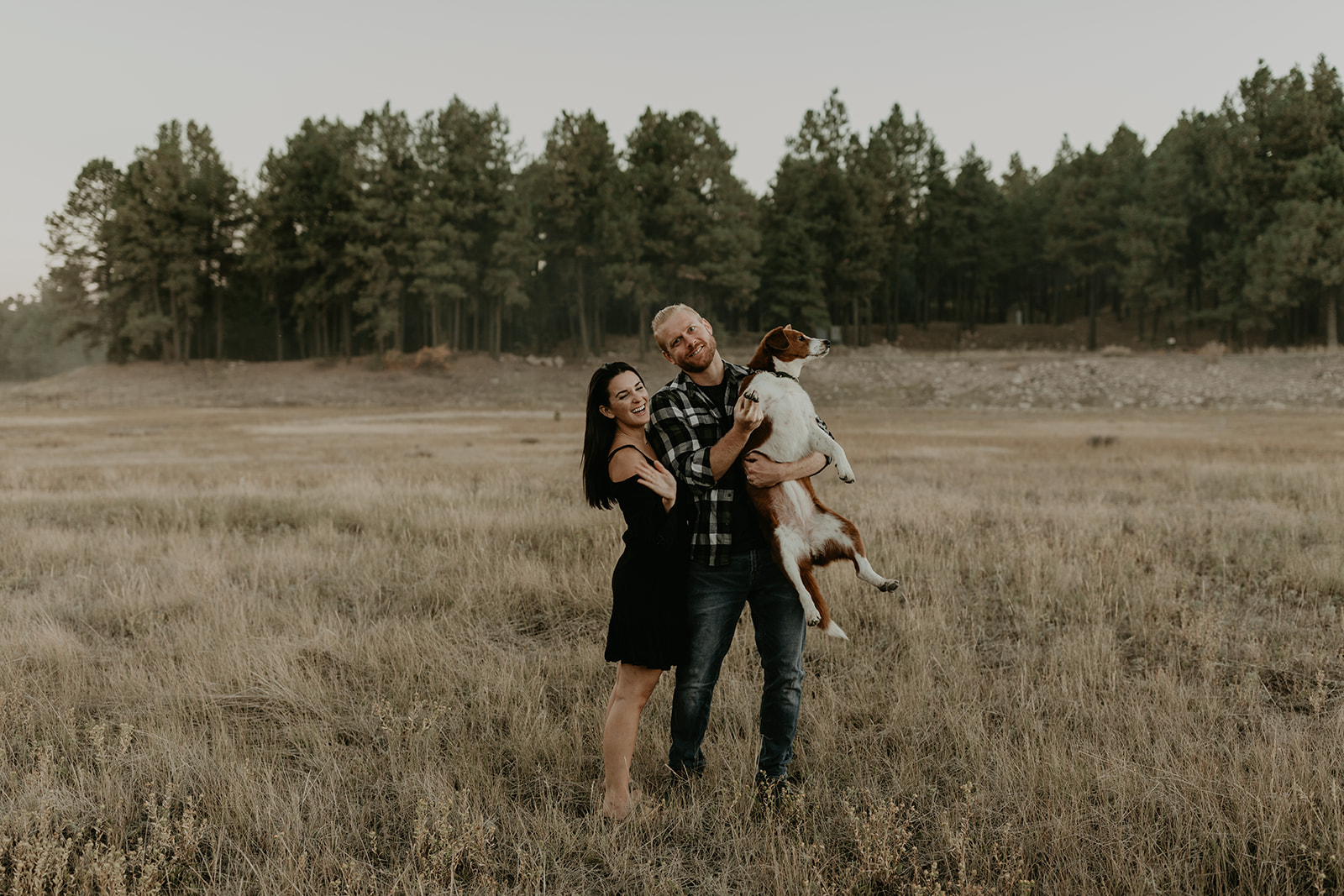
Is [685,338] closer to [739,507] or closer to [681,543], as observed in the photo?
[739,507]

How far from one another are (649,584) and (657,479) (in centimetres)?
48

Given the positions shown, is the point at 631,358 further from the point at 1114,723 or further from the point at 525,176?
the point at 1114,723

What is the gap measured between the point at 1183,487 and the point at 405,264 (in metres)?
46.3

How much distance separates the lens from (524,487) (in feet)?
41.4

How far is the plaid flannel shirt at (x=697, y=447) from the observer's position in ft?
10.2

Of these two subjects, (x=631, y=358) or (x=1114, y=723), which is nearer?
(x=1114, y=723)

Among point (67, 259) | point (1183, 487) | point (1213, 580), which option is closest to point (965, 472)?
point (1183, 487)

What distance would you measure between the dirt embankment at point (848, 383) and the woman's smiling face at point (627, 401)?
3713 cm

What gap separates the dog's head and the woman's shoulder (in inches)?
25.2

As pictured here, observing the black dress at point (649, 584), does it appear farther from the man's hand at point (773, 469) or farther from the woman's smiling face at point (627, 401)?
the man's hand at point (773, 469)

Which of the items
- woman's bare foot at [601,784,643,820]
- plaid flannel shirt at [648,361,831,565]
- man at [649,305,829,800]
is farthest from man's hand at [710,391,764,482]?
woman's bare foot at [601,784,643,820]

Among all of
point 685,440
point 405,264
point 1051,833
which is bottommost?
point 1051,833

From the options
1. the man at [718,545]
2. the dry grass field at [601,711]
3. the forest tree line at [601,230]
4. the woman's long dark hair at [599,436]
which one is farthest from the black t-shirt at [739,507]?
the forest tree line at [601,230]

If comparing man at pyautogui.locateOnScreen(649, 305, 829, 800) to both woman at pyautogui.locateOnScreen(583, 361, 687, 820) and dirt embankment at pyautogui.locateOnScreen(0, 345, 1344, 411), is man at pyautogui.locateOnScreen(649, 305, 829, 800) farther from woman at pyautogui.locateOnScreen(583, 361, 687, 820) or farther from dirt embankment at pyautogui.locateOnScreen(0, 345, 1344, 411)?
dirt embankment at pyautogui.locateOnScreen(0, 345, 1344, 411)
